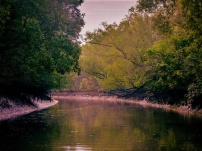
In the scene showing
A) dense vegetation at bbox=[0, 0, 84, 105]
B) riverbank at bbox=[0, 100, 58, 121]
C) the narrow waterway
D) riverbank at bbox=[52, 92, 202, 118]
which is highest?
dense vegetation at bbox=[0, 0, 84, 105]

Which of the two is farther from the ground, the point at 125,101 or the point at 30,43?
the point at 30,43

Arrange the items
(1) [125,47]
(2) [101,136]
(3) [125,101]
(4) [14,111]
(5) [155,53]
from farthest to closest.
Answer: (1) [125,47] < (3) [125,101] < (5) [155,53] < (4) [14,111] < (2) [101,136]

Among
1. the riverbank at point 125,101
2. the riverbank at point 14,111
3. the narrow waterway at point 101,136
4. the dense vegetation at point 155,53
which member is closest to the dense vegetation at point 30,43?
the riverbank at point 14,111

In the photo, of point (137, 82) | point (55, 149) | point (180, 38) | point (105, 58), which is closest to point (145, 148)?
point (55, 149)

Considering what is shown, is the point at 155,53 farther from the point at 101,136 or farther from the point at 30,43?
the point at 101,136

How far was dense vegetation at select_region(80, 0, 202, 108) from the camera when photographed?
4334 centimetres

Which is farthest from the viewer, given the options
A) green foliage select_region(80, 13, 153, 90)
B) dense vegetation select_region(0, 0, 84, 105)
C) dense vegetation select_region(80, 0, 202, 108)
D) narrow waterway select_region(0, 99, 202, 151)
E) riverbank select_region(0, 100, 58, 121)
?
green foliage select_region(80, 13, 153, 90)

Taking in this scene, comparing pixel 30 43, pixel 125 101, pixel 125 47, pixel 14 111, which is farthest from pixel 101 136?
pixel 125 47

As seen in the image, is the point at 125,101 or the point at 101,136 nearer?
the point at 101,136

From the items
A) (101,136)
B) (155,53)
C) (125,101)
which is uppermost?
(155,53)

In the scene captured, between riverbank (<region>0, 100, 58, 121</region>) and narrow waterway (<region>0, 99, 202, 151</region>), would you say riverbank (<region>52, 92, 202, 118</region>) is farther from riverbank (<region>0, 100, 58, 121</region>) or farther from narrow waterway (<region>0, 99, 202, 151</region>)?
riverbank (<region>0, 100, 58, 121</region>)

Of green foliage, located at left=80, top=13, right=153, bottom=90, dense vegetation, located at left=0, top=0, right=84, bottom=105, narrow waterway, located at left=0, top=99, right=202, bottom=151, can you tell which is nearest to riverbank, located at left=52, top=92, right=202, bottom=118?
green foliage, located at left=80, top=13, right=153, bottom=90

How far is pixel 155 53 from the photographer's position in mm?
59281

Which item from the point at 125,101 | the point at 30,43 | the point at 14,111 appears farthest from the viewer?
the point at 125,101
